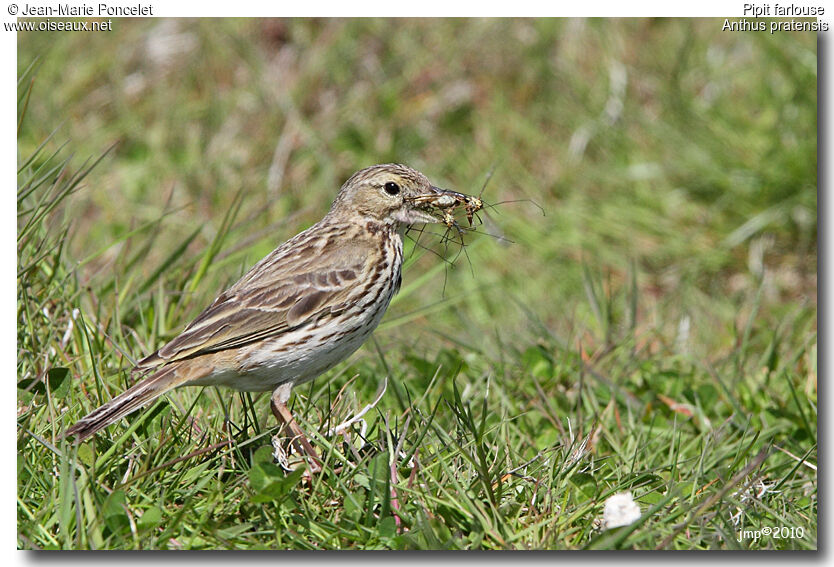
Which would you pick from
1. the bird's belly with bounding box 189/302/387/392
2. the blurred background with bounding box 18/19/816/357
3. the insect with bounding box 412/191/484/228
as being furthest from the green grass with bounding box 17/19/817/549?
the insect with bounding box 412/191/484/228

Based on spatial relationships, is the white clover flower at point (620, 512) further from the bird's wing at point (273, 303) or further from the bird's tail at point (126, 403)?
the bird's tail at point (126, 403)

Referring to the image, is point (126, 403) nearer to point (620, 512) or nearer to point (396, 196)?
point (396, 196)

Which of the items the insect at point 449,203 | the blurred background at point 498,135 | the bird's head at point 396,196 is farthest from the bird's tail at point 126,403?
the blurred background at point 498,135

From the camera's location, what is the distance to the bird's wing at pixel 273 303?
4.05 m

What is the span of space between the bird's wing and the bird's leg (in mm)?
227

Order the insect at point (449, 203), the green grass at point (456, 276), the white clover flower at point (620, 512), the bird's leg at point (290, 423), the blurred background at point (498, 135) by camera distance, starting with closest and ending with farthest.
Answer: the white clover flower at point (620, 512) → the green grass at point (456, 276) → the bird's leg at point (290, 423) → the insect at point (449, 203) → the blurred background at point (498, 135)

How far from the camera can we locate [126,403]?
3785mm

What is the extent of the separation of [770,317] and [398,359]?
2760 millimetres

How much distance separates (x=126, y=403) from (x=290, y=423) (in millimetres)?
610

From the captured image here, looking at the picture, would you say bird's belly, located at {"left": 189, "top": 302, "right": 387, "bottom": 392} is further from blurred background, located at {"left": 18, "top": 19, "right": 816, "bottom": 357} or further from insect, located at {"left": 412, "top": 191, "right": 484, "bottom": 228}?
blurred background, located at {"left": 18, "top": 19, "right": 816, "bottom": 357}

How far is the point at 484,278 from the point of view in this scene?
7.76 meters

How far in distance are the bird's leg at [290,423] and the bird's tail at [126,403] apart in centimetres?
38

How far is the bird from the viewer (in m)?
3.98

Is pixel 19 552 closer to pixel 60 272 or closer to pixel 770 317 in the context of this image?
pixel 60 272
